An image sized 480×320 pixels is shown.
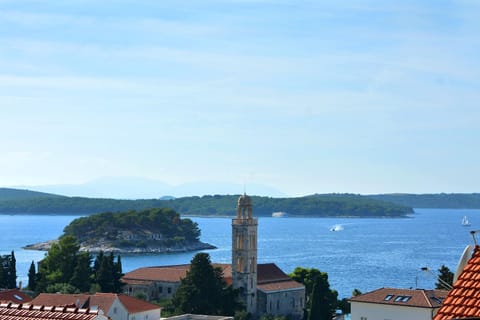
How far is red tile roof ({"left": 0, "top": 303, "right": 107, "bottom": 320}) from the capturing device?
32.7 ft

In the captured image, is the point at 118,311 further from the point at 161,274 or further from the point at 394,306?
the point at 161,274

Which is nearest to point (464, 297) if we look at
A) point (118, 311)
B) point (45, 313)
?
point (45, 313)

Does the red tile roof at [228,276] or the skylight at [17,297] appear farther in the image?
the red tile roof at [228,276]

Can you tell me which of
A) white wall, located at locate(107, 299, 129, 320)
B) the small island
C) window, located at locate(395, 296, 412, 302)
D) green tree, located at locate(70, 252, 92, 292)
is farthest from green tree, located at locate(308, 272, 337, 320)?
the small island

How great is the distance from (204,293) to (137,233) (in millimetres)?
97028

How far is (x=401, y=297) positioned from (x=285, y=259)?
82802 mm

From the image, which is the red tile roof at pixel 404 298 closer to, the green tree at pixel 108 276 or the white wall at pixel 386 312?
the white wall at pixel 386 312

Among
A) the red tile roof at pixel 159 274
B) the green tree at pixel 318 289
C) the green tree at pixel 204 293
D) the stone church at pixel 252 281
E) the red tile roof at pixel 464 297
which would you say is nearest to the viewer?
the red tile roof at pixel 464 297

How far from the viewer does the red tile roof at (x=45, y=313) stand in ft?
32.7

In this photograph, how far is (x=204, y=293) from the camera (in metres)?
43.8

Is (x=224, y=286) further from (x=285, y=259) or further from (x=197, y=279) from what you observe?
(x=285, y=259)

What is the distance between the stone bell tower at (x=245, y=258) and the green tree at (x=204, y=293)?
15.6ft

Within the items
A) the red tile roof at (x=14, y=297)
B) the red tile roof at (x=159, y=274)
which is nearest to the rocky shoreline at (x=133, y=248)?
the red tile roof at (x=159, y=274)

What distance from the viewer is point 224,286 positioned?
45.4 m
